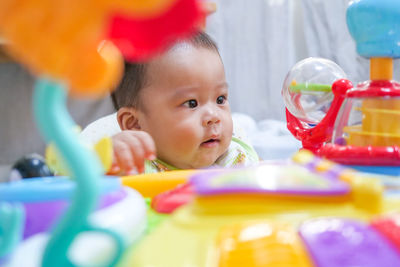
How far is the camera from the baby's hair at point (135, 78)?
3.43 ft

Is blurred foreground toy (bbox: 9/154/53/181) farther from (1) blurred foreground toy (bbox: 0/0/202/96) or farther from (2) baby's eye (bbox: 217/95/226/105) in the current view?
(2) baby's eye (bbox: 217/95/226/105)

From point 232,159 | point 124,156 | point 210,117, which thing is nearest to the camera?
point 124,156

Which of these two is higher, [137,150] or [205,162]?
[137,150]

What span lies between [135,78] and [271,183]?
2.68 ft

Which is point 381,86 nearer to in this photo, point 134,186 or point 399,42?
point 399,42

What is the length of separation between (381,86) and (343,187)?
345 millimetres

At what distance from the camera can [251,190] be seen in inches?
10.8

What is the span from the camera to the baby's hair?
3.43 ft

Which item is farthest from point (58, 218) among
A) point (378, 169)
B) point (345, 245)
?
point (378, 169)

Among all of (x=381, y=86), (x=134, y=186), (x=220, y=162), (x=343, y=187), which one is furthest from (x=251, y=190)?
(x=220, y=162)

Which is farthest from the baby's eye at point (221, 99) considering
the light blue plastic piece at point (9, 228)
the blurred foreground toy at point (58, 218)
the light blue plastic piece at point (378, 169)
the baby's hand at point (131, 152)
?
the light blue plastic piece at point (9, 228)

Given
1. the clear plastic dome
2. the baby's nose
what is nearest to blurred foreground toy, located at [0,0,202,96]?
the clear plastic dome

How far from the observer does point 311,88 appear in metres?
0.76

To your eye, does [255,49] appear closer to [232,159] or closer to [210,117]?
[232,159]
